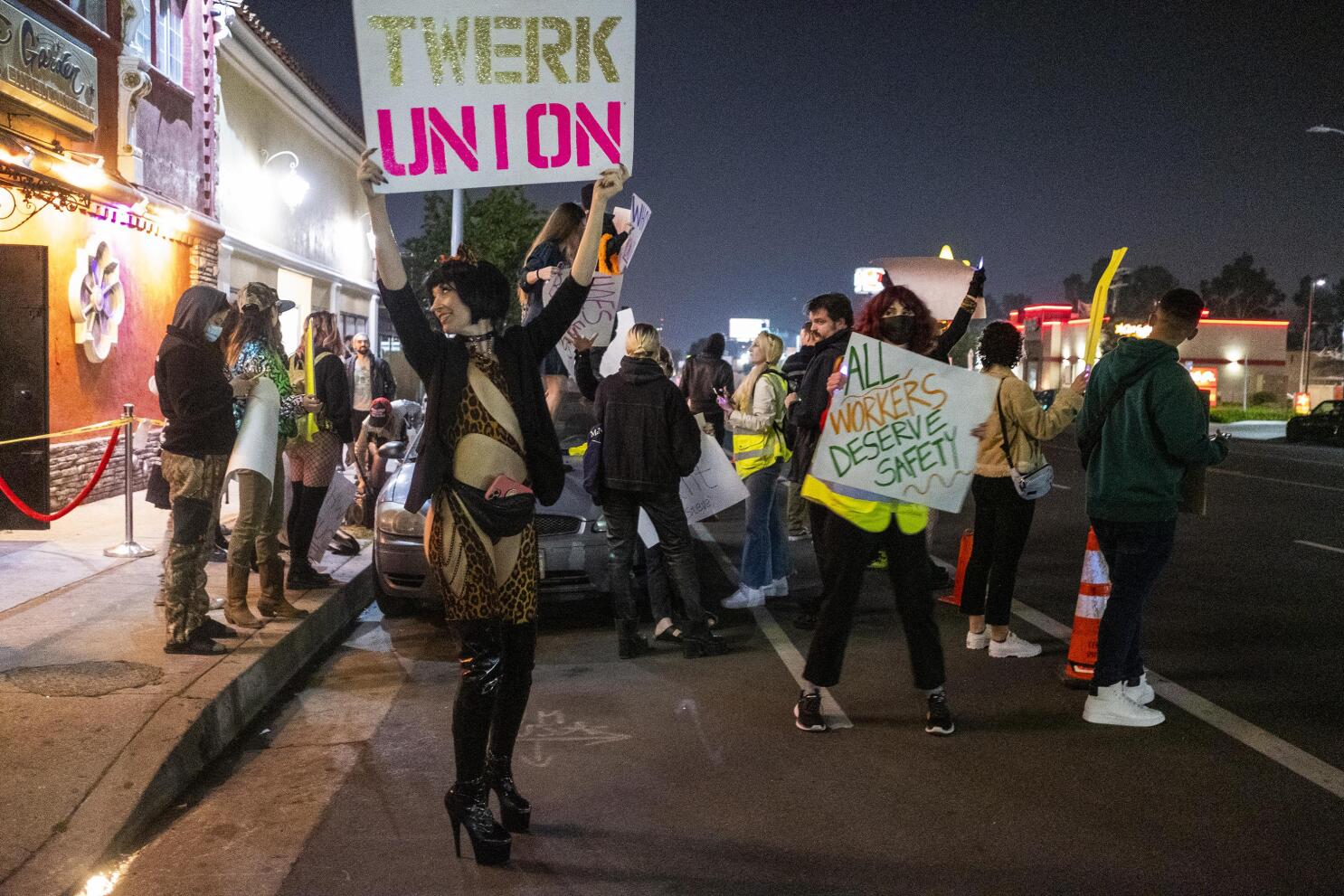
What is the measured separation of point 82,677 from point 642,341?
3300 millimetres

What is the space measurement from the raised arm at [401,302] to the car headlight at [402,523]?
12.0ft

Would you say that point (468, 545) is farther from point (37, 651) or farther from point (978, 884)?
point (37, 651)

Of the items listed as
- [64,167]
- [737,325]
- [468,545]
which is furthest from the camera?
[737,325]

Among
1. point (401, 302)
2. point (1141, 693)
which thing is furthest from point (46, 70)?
point (1141, 693)

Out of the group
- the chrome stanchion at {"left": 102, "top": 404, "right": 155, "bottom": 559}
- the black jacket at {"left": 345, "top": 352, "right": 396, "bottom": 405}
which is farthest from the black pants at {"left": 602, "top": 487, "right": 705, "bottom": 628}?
the black jacket at {"left": 345, "top": 352, "right": 396, "bottom": 405}

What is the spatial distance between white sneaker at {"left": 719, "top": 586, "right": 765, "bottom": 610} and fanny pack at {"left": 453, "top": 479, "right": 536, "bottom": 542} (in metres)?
4.43

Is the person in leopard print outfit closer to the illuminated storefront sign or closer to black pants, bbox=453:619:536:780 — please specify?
black pants, bbox=453:619:536:780

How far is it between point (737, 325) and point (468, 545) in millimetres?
157358

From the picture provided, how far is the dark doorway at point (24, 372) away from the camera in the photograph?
37.1ft

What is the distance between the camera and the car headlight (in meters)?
7.49

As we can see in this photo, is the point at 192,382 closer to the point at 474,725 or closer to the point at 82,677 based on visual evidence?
the point at 82,677

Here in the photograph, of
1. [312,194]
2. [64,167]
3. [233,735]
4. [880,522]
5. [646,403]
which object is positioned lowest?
[233,735]

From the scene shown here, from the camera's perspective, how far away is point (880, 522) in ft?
17.0

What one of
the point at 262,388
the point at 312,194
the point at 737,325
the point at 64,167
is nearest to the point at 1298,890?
the point at 262,388
